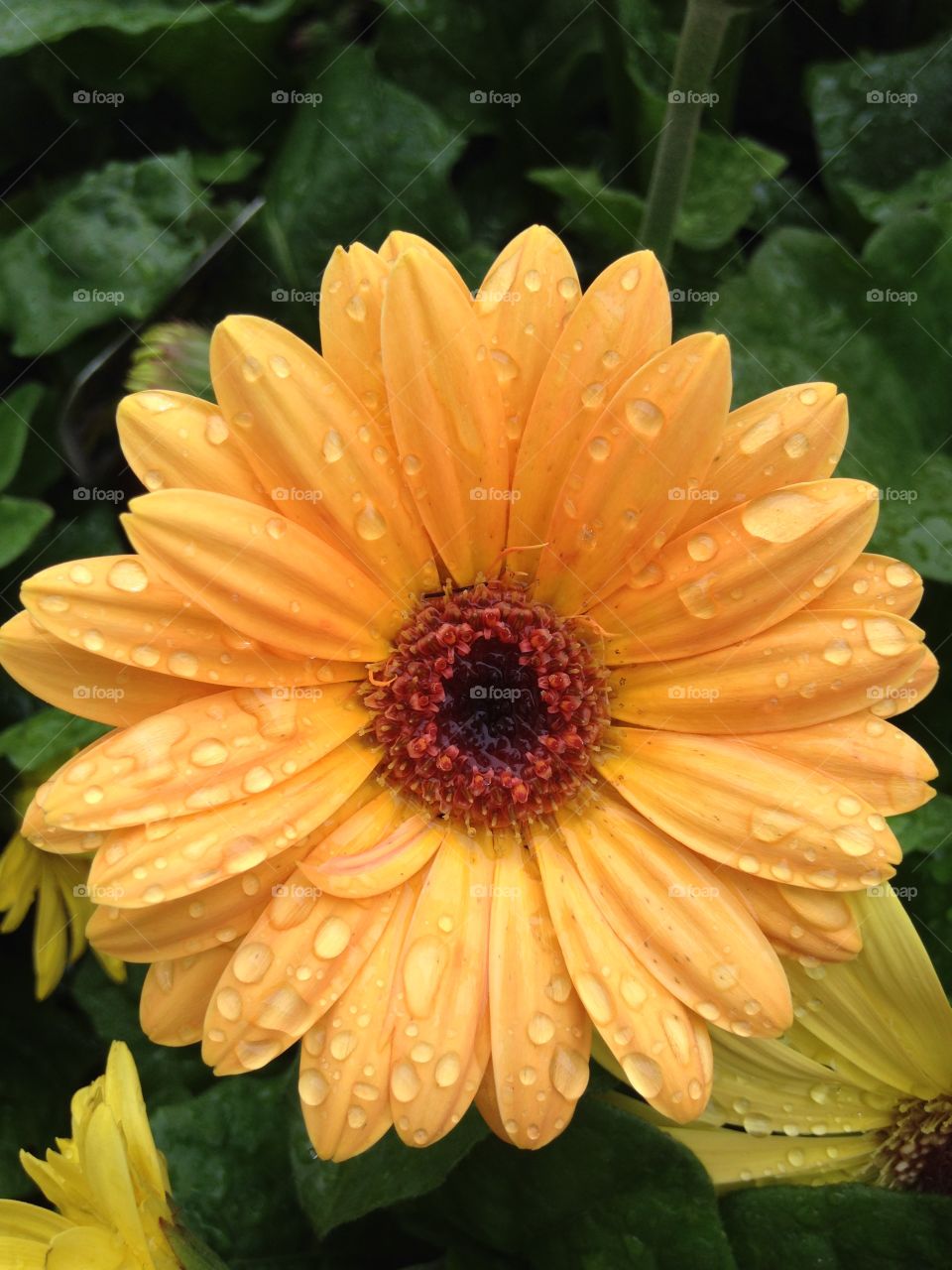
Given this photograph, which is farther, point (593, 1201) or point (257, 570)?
point (593, 1201)

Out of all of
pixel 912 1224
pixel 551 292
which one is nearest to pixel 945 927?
pixel 912 1224

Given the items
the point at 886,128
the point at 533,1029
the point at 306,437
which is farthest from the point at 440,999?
the point at 886,128

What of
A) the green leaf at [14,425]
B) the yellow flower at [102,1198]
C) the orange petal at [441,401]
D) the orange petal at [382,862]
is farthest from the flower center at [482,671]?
the green leaf at [14,425]

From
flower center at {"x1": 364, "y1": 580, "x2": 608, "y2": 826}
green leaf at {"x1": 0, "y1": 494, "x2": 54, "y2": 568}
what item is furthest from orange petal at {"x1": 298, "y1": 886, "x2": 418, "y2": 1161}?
green leaf at {"x1": 0, "y1": 494, "x2": 54, "y2": 568}

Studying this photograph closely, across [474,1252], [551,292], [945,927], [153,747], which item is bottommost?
[474,1252]

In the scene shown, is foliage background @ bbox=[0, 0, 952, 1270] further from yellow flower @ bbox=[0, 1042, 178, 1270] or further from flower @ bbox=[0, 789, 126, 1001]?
yellow flower @ bbox=[0, 1042, 178, 1270]

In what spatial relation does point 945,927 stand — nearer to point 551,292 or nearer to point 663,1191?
point 663,1191

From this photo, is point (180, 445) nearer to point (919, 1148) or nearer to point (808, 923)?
point (808, 923)
